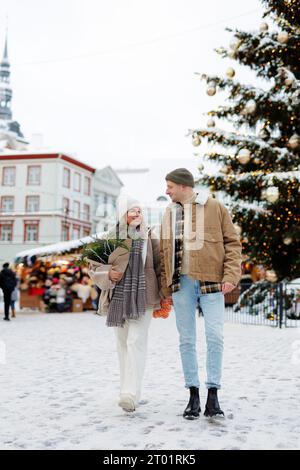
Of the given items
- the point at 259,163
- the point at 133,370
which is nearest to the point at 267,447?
the point at 133,370

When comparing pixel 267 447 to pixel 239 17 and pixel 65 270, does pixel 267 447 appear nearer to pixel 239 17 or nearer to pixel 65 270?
pixel 239 17

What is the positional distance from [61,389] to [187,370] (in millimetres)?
1621

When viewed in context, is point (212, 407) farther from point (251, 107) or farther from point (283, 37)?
point (283, 37)

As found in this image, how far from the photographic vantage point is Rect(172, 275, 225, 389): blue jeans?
401cm

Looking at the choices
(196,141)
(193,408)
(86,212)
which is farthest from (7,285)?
(86,212)

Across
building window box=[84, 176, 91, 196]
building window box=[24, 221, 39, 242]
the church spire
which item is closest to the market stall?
building window box=[24, 221, 39, 242]

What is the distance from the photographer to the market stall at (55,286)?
68.7ft

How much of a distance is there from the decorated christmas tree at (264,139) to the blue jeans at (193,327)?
331 inches

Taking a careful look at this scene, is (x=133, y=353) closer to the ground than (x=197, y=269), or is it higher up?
closer to the ground

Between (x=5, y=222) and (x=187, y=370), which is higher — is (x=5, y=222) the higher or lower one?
the higher one

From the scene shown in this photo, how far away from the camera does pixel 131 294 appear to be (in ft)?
14.1

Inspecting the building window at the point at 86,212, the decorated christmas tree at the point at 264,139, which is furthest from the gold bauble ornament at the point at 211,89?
the building window at the point at 86,212

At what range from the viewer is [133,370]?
165 inches

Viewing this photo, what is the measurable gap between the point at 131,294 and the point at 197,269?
1.97ft
